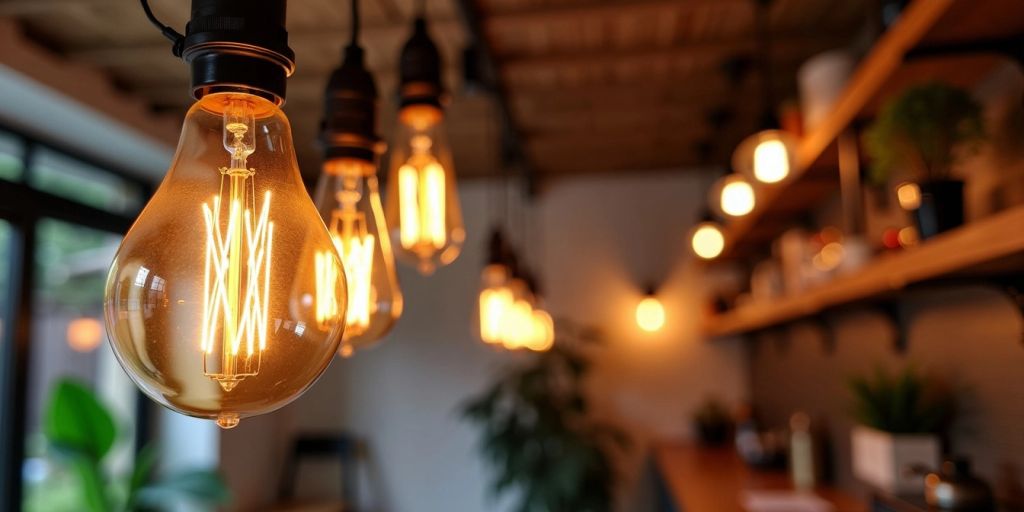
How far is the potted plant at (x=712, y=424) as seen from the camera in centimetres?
427

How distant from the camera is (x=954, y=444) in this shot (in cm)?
191

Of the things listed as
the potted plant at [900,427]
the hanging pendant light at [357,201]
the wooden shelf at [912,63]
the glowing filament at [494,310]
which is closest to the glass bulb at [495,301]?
the glowing filament at [494,310]

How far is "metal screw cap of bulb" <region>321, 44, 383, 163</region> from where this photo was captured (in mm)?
900

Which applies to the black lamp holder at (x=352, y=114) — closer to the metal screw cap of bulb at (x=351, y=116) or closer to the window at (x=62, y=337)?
the metal screw cap of bulb at (x=351, y=116)

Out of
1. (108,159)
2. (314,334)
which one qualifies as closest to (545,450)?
(108,159)

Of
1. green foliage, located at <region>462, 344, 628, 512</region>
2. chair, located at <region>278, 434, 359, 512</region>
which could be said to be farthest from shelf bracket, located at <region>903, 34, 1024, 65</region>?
chair, located at <region>278, 434, 359, 512</region>

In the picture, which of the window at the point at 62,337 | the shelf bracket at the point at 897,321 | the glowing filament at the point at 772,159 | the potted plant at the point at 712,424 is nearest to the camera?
the glowing filament at the point at 772,159

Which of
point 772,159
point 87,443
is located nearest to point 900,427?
point 772,159

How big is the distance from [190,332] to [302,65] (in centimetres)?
265

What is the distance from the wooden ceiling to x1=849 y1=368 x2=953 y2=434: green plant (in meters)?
1.29

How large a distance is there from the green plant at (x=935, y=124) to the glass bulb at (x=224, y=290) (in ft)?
4.19

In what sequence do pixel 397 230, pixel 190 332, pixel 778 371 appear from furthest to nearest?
pixel 778 371, pixel 397 230, pixel 190 332

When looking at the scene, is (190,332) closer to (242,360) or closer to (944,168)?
(242,360)

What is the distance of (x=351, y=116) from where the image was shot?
0.90m
